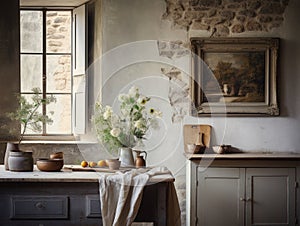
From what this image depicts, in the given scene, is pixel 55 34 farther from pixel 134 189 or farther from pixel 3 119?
pixel 134 189

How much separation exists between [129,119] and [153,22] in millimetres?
2318

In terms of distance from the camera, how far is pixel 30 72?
285 inches

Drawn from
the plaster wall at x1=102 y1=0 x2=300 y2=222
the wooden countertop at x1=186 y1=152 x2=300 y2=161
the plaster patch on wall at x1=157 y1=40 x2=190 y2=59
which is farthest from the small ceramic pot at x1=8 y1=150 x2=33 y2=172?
the plaster patch on wall at x1=157 y1=40 x2=190 y2=59

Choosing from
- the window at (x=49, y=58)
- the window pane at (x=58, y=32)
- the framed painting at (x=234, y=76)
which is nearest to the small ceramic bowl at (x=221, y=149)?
the framed painting at (x=234, y=76)

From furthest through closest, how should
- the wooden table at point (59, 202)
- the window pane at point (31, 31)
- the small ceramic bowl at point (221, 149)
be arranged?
the window pane at point (31, 31) < the small ceramic bowl at point (221, 149) < the wooden table at point (59, 202)

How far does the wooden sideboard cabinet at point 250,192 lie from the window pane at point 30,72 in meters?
2.49

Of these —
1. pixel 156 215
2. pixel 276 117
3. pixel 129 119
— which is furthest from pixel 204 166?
pixel 156 215

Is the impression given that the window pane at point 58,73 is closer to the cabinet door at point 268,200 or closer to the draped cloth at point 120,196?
the cabinet door at point 268,200

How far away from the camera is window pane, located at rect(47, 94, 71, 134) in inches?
285

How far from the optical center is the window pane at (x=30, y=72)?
723 centimetres

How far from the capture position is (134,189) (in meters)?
3.93

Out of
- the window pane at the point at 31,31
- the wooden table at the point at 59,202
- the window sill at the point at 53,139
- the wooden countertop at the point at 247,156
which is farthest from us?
the window pane at the point at 31,31

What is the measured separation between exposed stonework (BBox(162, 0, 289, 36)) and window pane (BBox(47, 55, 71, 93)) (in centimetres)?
162

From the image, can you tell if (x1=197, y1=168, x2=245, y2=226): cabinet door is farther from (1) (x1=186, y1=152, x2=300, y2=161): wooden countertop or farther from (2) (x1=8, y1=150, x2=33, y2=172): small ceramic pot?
(2) (x1=8, y1=150, x2=33, y2=172): small ceramic pot
